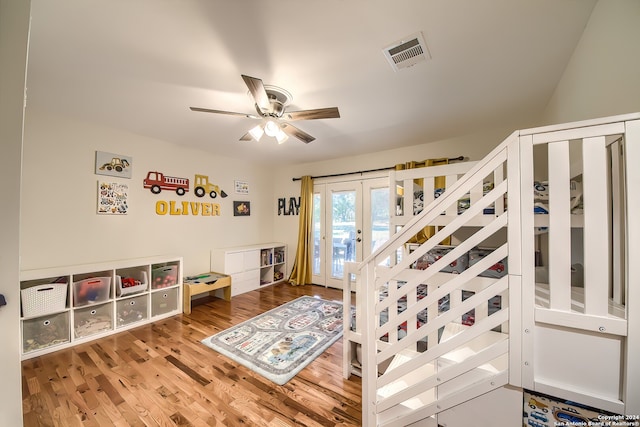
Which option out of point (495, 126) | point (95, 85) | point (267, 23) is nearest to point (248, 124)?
point (95, 85)

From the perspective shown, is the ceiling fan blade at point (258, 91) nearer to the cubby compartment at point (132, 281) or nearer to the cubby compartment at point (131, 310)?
the cubby compartment at point (132, 281)

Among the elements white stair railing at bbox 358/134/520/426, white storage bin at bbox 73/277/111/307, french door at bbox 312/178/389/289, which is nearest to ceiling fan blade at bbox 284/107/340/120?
→ white stair railing at bbox 358/134/520/426

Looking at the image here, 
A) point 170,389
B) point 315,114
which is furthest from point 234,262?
point 315,114

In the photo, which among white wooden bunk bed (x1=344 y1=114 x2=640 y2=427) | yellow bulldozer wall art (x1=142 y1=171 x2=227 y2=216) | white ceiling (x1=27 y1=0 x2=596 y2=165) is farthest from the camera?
yellow bulldozer wall art (x1=142 y1=171 x2=227 y2=216)

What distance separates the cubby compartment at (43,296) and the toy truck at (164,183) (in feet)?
4.34

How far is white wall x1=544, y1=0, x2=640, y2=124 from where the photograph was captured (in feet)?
3.37

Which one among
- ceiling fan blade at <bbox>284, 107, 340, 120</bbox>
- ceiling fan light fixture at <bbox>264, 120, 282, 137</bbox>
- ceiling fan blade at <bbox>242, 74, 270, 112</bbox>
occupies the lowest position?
ceiling fan light fixture at <bbox>264, 120, 282, 137</bbox>

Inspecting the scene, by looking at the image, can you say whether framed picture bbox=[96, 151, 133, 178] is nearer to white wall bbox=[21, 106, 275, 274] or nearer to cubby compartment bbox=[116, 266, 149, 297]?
white wall bbox=[21, 106, 275, 274]

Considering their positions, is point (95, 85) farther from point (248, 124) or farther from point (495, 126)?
point (495, 126)

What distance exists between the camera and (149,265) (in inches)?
108

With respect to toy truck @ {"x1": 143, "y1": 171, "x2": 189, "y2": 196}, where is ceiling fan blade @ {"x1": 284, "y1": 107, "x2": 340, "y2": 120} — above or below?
above

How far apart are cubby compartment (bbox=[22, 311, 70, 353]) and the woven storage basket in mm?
121

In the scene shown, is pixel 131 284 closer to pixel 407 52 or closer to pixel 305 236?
pixel 305 236

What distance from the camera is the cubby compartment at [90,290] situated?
2.30 meters
